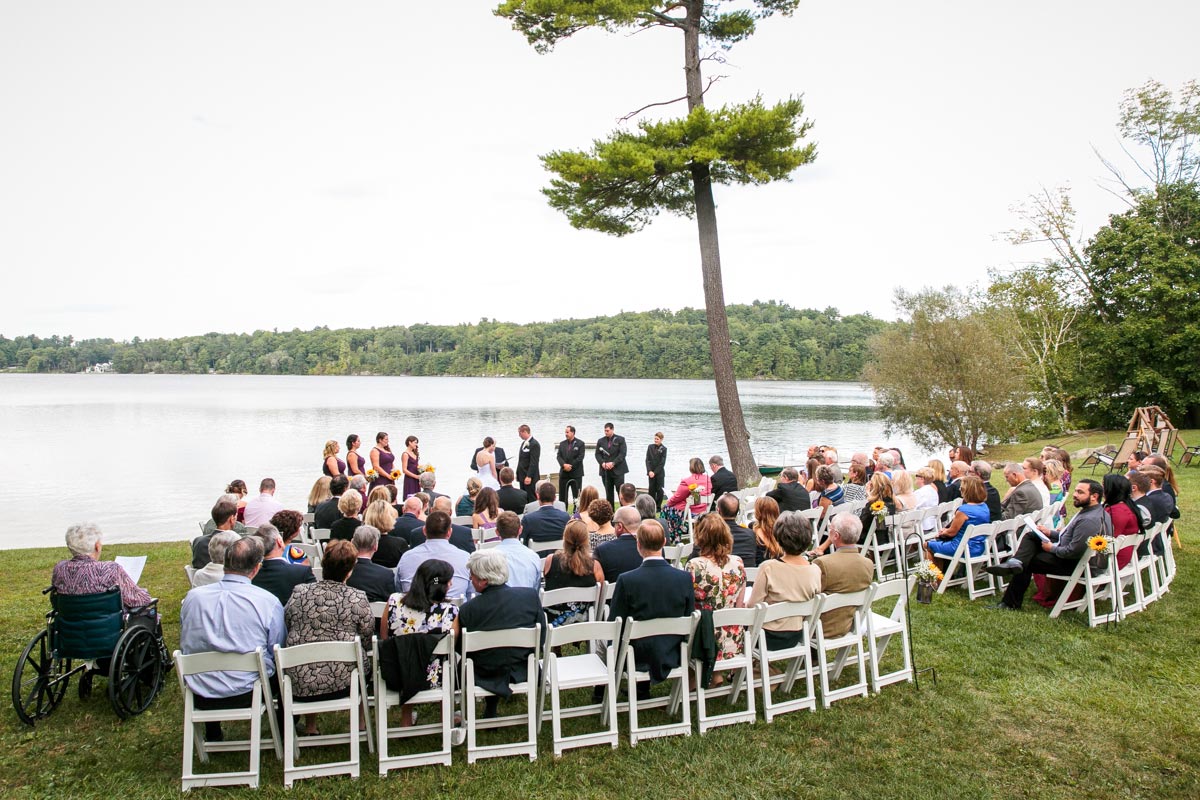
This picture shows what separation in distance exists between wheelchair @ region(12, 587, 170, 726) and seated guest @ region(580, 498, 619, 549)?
310 centimetres

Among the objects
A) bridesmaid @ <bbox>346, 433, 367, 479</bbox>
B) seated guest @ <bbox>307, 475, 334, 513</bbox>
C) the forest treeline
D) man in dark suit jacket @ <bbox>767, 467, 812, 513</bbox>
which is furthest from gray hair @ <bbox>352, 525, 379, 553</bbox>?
the forest treeline

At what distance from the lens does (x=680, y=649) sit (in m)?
4.26

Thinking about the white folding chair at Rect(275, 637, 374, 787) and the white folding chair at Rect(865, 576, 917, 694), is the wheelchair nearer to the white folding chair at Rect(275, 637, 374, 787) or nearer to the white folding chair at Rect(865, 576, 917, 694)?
the white folding chair at Rect(275, 637, 374, 787)

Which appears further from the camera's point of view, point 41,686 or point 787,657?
point 787,657

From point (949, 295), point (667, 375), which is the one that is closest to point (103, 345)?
point (667, 375)

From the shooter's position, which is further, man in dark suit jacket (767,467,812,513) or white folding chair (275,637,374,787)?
man in dark suit jacket (767,467,812,513)

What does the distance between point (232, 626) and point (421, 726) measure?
1.17 meters

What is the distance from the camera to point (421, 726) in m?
4.05

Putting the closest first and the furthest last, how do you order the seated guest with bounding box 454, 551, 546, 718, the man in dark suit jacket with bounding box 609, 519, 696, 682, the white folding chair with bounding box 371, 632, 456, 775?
the white folding chair with bounding box 371, 632, 456, 775 < the seated guest with bounding box 454, 551, 546, 718 < the man in dark suit jacket with bounding box 609, 519, 696, 682

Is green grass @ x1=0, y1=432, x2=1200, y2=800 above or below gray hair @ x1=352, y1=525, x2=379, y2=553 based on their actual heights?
below

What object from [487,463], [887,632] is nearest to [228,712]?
[887,632]

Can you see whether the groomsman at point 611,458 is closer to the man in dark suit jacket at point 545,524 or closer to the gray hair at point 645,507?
the man in dark suit jacket at point 545,524

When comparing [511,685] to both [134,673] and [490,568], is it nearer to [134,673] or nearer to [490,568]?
[490,568]

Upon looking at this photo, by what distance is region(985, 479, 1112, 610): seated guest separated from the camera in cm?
592
